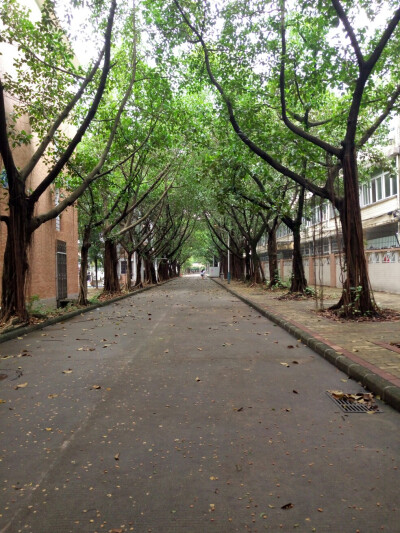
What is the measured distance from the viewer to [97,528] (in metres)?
2.53

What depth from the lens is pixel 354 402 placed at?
4840mm

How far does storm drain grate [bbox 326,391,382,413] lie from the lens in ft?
15.1

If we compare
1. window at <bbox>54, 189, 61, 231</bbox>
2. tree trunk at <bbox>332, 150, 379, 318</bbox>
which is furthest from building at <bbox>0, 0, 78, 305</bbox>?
tree trunk at <bbox>332, 150, 379, 318</bbox>

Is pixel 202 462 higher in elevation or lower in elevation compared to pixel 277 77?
lower

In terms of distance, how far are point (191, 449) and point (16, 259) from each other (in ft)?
29.7

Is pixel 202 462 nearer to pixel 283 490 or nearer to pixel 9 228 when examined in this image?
pixel 283 490

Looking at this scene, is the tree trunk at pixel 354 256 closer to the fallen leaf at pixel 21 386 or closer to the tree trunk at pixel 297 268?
the tree trunk at pixel 297 268

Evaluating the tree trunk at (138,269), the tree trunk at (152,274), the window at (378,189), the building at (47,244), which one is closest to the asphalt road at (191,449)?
the building at (47,244)

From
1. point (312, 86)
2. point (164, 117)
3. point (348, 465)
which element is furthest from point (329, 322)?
point (164, 117)

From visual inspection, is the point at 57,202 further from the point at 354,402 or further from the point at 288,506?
the point at 288,506

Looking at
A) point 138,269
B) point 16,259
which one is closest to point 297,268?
point 16,259

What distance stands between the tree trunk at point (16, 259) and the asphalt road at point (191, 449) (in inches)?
185

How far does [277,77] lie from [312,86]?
1112mm

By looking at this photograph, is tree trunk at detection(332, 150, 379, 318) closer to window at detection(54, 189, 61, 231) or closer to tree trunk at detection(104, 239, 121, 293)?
tree trunk at detection(104, 239, 121, 293)
